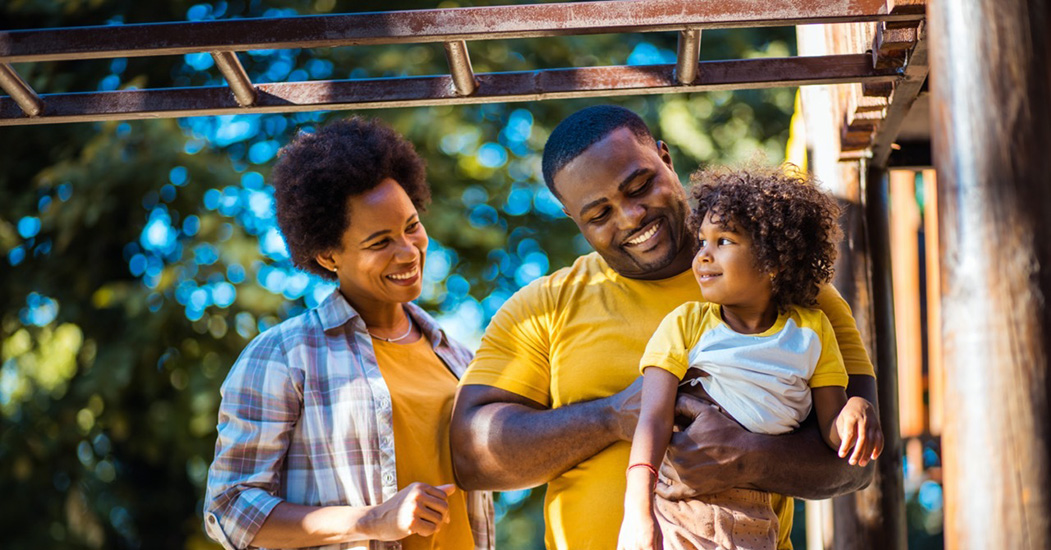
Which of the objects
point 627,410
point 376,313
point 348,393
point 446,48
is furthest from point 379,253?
point 627,410

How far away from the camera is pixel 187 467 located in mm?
8047

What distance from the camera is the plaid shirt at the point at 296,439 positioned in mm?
3059

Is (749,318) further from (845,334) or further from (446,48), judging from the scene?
(446,48)

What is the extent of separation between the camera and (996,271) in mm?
1999

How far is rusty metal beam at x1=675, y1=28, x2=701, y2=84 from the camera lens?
114 inches

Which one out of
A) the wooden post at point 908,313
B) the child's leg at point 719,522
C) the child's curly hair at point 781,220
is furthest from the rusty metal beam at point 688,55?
the wooden post at point 908,313

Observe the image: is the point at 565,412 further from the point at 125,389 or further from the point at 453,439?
the point at 125,389

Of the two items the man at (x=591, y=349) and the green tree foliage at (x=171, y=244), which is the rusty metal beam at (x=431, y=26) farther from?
the green tree foliage at (x=171, y=244)

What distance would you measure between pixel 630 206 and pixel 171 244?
5.58m

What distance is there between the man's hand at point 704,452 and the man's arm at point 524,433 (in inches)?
5.4

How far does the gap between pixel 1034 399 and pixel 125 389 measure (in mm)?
6376

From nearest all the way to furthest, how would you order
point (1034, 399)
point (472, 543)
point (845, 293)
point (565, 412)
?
point (1034, 399) < point (565, 412) < point (472, 543) < point (845, 293)

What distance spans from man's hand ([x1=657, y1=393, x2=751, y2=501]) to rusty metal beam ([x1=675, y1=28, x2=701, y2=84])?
881 millimetres

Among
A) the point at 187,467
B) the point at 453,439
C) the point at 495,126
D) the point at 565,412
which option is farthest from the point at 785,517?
the point at 187,467
